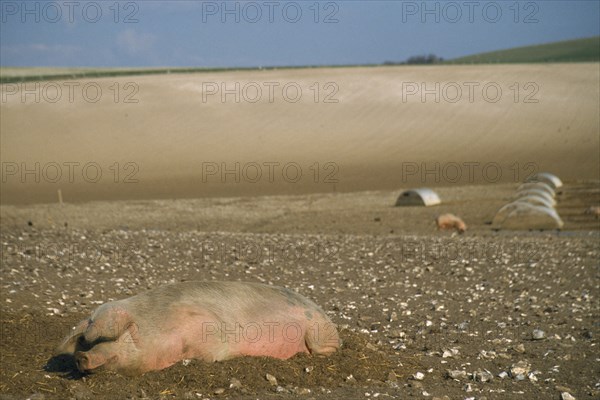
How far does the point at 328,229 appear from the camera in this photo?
69.7 ft

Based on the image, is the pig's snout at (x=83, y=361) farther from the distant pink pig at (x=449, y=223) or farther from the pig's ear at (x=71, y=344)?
the distant pink pig at (x=449, y=223)

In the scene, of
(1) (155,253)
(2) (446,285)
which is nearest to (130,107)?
(1) (155,253)

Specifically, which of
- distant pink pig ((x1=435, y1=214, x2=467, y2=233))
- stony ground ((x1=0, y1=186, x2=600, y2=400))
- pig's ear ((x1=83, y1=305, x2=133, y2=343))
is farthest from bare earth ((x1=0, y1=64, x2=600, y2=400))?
distant pink pig ((x1=435, y1=214, x2=467, y2=233))

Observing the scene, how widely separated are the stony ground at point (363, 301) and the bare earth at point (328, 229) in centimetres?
4

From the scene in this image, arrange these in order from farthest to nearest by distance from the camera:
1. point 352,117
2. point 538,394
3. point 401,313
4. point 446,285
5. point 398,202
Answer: point 352,117 < point 398,202 < point 446,285 < point 401,313 < point 538,394

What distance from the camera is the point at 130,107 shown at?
51938 millimetres

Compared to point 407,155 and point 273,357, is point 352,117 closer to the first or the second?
point 407,155

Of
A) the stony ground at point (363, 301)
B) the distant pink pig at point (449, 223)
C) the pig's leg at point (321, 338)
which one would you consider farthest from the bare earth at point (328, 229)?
the distant pink pig at point (449, 223)

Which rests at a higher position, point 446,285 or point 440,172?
point 440,172

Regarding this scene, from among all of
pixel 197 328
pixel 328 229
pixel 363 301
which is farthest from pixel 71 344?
pixel 328 229

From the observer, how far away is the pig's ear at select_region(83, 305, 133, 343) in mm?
7160

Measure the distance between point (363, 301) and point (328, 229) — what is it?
9.30 m

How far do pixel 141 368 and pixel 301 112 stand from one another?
4580cm

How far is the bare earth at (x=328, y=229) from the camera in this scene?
8.30 meters
